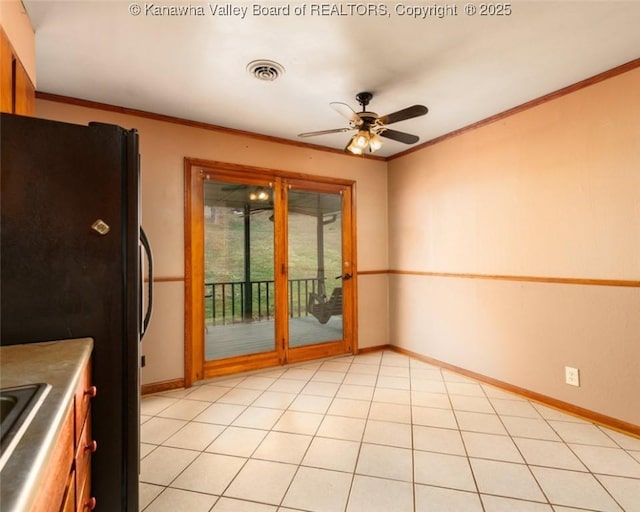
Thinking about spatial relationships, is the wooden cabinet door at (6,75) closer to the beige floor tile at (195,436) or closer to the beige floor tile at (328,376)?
the beige floor tile at (195,436)

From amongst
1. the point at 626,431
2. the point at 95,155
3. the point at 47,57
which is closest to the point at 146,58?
the point at 47,57

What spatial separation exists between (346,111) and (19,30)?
1846mm

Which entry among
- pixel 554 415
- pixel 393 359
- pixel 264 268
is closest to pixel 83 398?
pixel 264 268

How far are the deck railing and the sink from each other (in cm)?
246

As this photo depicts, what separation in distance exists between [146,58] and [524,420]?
12.1 feet

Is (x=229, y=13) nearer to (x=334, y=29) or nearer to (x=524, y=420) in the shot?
(x=334, y=29)

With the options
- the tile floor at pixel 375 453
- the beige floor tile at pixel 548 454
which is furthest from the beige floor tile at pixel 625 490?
the beige floor tile at pixel 548 454

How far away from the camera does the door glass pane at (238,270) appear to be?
3.41 m

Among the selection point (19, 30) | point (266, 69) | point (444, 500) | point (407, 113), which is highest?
point (266, 69)

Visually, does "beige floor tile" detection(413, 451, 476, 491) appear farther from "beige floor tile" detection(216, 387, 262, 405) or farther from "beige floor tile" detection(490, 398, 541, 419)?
"beige floor tile" detection(216, 387, 262, 405)

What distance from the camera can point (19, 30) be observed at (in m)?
1.73

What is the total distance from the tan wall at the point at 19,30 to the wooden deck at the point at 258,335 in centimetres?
243

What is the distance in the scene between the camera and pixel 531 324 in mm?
2881

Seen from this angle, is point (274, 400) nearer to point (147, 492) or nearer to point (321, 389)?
point (321, 389)
